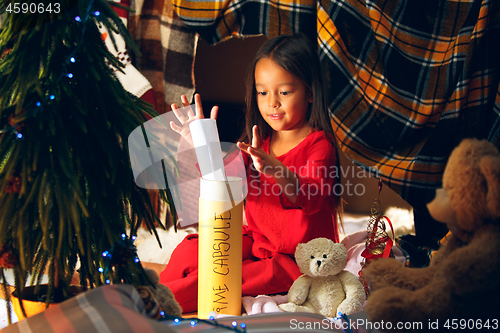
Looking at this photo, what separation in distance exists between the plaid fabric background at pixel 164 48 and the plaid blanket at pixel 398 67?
8 centimetres

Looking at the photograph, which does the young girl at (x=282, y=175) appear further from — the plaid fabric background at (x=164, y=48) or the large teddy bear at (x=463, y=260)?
the large teddy bear at (x=463, y=260)

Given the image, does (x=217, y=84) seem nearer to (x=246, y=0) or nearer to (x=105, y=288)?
(x=246, y=0)

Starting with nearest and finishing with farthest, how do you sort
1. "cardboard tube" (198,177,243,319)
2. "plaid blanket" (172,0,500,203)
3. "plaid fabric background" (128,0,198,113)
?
"cardboard tube" (198,177,243,319) < "plaid blanket" (172,0,500,203) < "plaid fabric background" (128,0,198,113)

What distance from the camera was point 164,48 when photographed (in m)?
0.91

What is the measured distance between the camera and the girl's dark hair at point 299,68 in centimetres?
74

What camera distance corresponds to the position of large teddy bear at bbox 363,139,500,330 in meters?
0.34

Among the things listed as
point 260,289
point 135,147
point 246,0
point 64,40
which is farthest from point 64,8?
point 260,289

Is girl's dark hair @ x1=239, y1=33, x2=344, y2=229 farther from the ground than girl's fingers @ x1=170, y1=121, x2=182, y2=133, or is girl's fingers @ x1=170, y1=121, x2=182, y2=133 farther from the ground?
girl's dark hair @ x1=239, y1=33, x2=344, y2=229

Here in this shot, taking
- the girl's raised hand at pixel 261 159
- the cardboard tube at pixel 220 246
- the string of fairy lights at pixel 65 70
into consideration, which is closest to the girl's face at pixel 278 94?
the girl's raised hand at pixel 261 159

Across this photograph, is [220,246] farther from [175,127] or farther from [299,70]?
[299,70]

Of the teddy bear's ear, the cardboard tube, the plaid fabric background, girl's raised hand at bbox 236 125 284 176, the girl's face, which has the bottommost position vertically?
the cardboard tube

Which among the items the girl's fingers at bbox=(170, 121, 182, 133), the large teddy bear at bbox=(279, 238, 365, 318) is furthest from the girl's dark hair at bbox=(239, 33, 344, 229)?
the large teddy bear at bbox=(279, 238, 365, 318)

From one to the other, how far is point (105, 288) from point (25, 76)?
25cm

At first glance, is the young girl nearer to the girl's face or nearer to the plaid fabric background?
Answer: the girl's face
